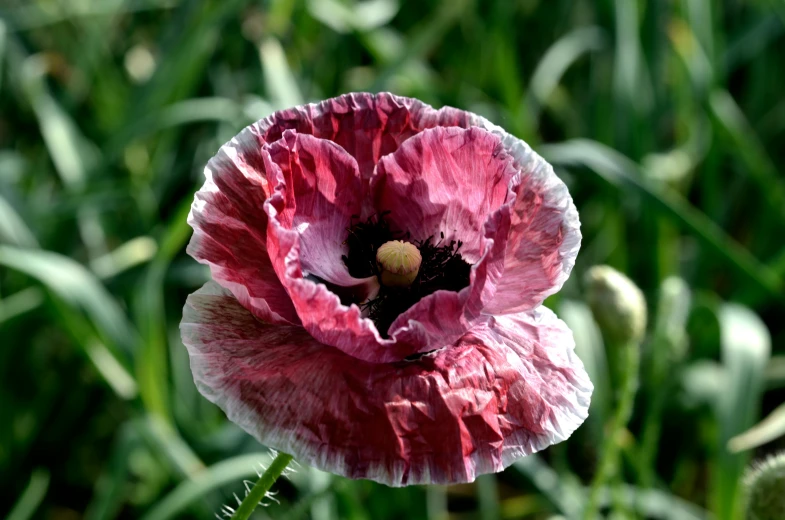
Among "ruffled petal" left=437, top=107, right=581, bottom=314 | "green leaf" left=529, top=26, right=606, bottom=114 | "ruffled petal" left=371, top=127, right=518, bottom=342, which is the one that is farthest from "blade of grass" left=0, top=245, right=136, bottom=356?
"green leaf" left=529, top=26, right=606, bottom=114

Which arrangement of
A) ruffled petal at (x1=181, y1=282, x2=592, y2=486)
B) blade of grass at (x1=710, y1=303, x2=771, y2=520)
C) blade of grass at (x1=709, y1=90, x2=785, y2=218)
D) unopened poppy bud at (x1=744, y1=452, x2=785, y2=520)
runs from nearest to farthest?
1. ruffled petal at (x1=181, y1=282, x2=592, y2=486)
2. unopened poppy bud at (x1=744, y1=452, x2=785, y2=520)
3. blade of grass at (x1=710, y1=303, x2=771, y2=520)
4. blade of grass at (x1=709, y1=90, x2=785, y2=218)

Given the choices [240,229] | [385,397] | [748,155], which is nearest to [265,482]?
[385,397]

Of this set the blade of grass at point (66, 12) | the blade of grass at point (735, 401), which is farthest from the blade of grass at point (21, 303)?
the blade of grass at point (735, 401)

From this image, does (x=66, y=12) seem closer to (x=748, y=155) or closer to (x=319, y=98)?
(x=319, y=98)

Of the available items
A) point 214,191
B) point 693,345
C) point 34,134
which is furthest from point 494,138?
point 34,134

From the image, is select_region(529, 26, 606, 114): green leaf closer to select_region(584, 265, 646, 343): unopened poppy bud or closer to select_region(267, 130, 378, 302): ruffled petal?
select_region(584, 265, 646, 343): unopened poppy bud
